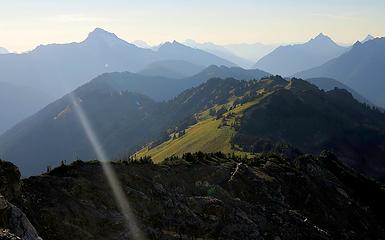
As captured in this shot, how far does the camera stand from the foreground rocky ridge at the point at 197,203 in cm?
4084

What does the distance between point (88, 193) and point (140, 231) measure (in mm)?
7076

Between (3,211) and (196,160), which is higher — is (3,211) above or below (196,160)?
above

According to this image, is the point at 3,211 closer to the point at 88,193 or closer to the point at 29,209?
the point at 29,209

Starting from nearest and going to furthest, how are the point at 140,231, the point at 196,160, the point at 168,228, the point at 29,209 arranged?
the point at 29,209, the point at 140,231, the point at 168,228, the point at 196,160

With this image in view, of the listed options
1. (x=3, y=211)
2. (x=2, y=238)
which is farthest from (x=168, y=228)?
(x=2, y=238)

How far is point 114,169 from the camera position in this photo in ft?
177

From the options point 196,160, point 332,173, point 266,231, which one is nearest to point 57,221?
point 266,231

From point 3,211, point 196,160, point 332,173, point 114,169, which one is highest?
point 3,211

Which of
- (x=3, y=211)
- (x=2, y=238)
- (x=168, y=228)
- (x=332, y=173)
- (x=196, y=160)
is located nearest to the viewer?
(x=2, y=238)

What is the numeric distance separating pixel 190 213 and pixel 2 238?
28.0m

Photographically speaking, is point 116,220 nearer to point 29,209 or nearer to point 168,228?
point 168,228

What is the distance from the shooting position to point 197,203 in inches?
2040

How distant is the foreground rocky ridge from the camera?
1608 inches

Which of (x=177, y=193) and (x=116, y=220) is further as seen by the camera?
(x=177, y=193)
